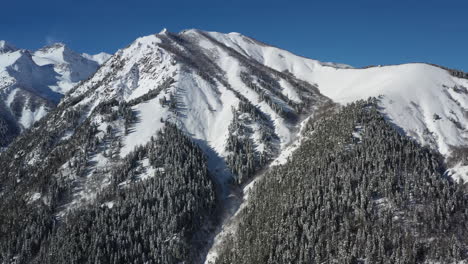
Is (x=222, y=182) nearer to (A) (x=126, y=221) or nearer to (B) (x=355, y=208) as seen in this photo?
(A) (x=126, y=221)

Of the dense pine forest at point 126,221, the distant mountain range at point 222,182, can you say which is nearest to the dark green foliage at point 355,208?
the distant mountain range at point 222,182

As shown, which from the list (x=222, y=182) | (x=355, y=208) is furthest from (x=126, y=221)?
(x=355, y=208)

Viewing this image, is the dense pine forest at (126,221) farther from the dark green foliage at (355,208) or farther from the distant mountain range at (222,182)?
the dark green foliage at (355,208)

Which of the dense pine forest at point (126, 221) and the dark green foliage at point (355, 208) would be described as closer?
the dark green foliage at point (355, 208)

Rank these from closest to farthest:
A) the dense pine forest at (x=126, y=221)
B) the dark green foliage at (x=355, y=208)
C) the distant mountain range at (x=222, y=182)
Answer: the dark green foliage at (x=355, y=208) → the distant mountain range at (x=222, y=182) → the dense pine forest at (x=126, y=221)

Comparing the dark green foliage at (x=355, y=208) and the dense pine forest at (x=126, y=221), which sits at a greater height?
the dense pine forest at (x=126, y=221)

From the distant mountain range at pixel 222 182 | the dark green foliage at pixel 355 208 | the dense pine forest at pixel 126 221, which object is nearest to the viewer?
the dark green foliage at pixel 355 208

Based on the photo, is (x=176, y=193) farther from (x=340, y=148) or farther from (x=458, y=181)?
(x=458, y=181)

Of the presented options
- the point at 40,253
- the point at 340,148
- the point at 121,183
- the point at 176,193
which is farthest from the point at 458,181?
the point at 40,253

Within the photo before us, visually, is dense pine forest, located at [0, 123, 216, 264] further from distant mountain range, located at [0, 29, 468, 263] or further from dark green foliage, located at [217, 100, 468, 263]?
dark green foliage, located at [217, 100, 468, 263]
